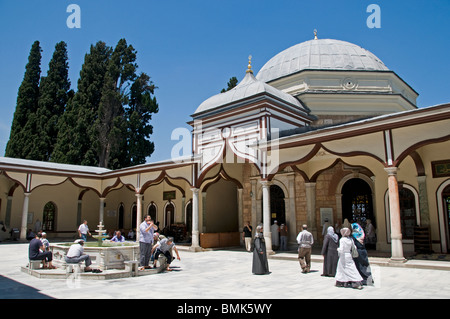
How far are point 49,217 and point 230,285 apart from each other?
15.9m

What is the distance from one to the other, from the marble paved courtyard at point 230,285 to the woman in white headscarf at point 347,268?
16 centimetres

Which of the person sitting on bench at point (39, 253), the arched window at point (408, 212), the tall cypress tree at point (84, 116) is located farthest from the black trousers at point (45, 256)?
the tall cypress tree at point (84, 116)

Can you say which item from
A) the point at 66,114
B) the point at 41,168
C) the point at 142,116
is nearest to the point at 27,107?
the point at 66,114

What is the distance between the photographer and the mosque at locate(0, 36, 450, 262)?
31.7 ft

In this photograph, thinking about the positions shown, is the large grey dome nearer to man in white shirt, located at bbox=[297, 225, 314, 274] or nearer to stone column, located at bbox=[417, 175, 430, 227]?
stone column, located at bbox=[417, 175, 430, 227]

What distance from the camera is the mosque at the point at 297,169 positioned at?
31.7 ft

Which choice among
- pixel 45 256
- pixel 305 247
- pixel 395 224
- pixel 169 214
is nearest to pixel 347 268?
pixel 305 247

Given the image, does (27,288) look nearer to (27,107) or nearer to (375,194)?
(375,194)

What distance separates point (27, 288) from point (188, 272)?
10.9 feet

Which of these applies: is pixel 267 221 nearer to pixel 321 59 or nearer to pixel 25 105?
pixel 321 59

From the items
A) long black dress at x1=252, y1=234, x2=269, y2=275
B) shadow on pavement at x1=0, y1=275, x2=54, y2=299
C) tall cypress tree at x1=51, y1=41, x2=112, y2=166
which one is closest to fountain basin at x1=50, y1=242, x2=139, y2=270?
shadow on pavement at x1=0, y1=275, x2=54, y2=299

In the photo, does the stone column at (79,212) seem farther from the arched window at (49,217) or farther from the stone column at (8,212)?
the stone column at (8,212)

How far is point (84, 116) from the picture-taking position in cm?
2530
